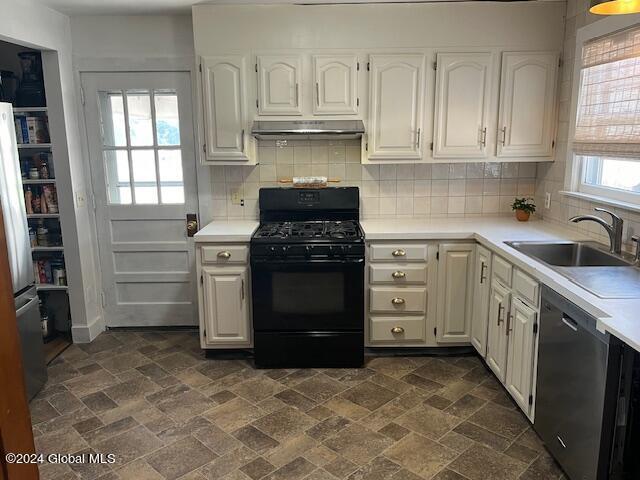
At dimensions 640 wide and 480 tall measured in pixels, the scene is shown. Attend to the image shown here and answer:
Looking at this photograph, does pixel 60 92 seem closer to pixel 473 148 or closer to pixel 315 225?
pixel 315 225

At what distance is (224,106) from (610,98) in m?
2.38

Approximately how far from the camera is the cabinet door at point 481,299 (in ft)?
10.2

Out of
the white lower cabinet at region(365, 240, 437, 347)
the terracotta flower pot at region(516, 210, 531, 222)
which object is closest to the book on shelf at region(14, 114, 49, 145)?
the white lower cabinet at region(365, 240, 437, 347)

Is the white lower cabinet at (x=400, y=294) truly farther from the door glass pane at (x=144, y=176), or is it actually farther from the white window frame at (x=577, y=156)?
the door glass pane at (x=144, y=176)

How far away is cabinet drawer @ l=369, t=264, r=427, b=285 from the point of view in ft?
11.0

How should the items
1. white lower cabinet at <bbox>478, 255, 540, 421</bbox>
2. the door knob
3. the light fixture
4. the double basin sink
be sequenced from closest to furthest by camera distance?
the light fixture
the double basin sink
white lower cabinet at <bbox>478, 255, 540, 421</bbox>
the door knob

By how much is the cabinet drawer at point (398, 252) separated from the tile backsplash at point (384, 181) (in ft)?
1.85

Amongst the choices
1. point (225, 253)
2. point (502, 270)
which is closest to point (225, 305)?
→ point (225, 253)

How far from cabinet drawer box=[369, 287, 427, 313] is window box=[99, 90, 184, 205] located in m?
1.72

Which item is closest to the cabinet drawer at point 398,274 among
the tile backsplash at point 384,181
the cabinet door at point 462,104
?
the tile backsplash at point 384,181

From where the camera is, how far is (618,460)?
189 cm

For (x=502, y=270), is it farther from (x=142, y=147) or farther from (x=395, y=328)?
(x=142, y=147)

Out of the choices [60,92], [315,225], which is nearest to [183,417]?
[315,225]

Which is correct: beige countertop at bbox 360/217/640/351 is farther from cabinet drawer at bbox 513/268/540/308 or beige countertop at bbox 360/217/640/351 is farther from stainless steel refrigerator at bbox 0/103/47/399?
stainless steel refrigerator at bbox 0/103/47/399
